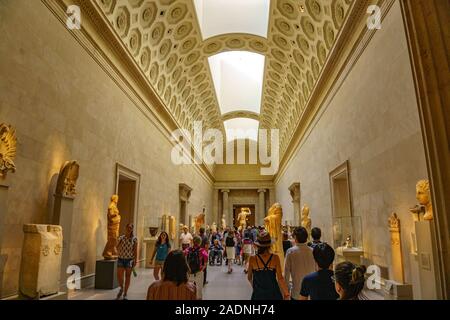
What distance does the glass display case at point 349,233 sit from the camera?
852 centimetres

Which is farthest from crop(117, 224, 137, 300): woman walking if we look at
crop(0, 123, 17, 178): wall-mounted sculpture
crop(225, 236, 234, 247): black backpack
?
crop(225, 236, 234, 247): black backpack

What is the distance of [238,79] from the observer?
23.0m

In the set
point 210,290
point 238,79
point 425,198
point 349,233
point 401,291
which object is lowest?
point 210,290

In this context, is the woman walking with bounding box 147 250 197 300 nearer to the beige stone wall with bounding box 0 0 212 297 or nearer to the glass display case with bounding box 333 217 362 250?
the beige stone wall with bounding box 0 0 212 297

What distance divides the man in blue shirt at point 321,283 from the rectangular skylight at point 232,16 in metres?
12.4

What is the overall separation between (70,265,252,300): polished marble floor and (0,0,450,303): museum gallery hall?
0.09 m

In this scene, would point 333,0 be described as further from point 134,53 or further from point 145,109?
point 145,109

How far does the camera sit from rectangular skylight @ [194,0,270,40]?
46.2ft

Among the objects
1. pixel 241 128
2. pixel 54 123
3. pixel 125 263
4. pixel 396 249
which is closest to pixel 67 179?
pixel 54 123

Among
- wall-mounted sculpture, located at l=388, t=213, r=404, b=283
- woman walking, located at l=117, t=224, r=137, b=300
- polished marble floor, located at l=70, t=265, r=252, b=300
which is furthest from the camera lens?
polished marble floor, located at l=70, t=265, r=252, b=300

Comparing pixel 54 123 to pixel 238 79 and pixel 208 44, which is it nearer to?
pixel 208 44

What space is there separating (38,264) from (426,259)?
5655 millimetres
